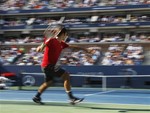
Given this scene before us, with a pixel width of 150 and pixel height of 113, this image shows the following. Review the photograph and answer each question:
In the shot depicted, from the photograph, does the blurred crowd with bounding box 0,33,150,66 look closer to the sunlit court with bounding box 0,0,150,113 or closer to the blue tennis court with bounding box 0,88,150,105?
the sunlit court with bounding box 0,0,150,113

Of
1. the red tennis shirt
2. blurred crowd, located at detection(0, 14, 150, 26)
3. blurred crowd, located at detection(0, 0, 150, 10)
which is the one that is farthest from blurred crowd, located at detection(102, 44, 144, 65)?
the red tennis shirt

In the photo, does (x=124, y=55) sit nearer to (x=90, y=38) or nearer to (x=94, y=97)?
(x=90, y=38)

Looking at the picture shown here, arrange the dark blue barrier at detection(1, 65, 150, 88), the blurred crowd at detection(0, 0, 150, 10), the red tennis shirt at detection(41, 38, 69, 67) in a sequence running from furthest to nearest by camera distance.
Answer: the blurred crowd at detection(0, 0, 150, 10) → the dark blue barrier at detection(1, 65, 150, 88) → the red tennis shirt at detection(41, 38, 69, 67)

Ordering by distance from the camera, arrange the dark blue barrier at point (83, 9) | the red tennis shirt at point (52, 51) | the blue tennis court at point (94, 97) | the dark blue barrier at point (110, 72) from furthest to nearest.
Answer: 1. the dark blue barrier at point (83, 9)
2. the dark blue barrier at point (110, 72)
3. the blue tennis court at point (94, 97)
4. the red tennis shirt at point (52, 51)

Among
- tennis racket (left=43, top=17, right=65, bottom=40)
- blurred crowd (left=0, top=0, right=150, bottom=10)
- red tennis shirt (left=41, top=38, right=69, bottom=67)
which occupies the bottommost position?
blurred crowd (left=0, top=0, right=150, bottom=10)

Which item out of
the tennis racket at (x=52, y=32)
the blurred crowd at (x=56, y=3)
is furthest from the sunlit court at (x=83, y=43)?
the tennis racket at (x=52, y=32)

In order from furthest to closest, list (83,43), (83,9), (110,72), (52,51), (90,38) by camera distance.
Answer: (83,9)
(90,38)
(83,43)
(110,72)
(52,51)

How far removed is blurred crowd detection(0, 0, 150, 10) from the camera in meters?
30.5

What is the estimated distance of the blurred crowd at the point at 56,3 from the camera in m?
30.5

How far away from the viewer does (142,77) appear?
65.2 feet

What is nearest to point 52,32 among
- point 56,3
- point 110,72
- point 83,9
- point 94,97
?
point 94,97

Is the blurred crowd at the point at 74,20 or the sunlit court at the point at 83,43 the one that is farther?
the blurred crowd at the point at 74,20

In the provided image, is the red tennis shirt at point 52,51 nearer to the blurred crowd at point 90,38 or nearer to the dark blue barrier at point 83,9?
the blurred crowd at point 90,38

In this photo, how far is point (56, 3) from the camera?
108ft
